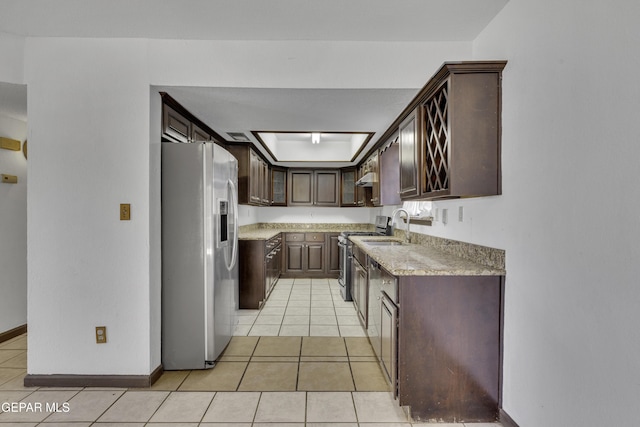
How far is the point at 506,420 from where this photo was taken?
5.86ft

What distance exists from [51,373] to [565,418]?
3122mm

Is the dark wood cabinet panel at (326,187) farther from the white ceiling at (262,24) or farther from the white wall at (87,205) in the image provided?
the white wall at (87,205)

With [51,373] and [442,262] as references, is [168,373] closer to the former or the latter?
[51,373]

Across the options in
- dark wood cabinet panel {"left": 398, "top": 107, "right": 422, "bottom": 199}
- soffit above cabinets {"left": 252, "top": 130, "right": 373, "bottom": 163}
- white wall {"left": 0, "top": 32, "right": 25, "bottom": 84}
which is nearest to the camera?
white wall {"left": 0, "top": 32, "right": 25, "bottom": 84}

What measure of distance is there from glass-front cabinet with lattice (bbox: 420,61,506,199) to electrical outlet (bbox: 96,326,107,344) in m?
2.51

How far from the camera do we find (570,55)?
4.47ft

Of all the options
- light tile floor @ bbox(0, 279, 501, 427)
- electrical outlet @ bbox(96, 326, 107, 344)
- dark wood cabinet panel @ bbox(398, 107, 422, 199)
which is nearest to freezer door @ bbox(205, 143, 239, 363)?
light tile floor @ bbox(0, 279, 501, 427)

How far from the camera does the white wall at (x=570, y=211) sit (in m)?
1.12

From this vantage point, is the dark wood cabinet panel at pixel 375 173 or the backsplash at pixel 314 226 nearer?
the dark wood cabinet panel at pixel 375 173

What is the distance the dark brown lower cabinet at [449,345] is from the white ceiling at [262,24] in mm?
1467

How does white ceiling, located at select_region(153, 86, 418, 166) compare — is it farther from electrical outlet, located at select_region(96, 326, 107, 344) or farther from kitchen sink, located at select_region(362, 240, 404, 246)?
electrical outlet, located at select_region(96, 326, 107, 344)

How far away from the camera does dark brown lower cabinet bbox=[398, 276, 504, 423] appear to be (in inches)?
71.8

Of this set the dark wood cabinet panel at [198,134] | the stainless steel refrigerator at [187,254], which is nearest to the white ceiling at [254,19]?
the stainless steel refrigerator at [187,254]

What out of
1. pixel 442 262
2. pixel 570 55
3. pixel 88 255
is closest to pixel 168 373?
pixel 88 255
